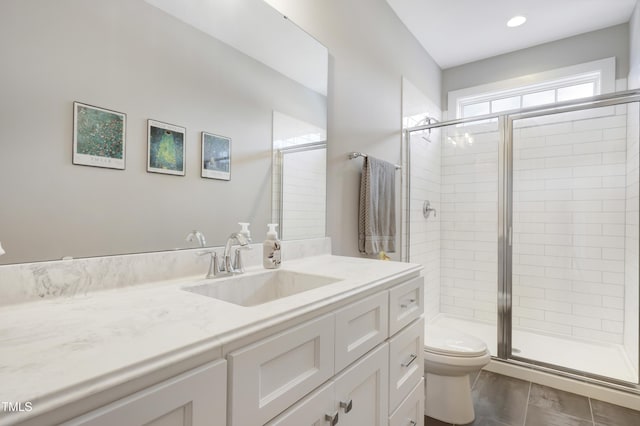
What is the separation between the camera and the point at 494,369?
2357 millimetres

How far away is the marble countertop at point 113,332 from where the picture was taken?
1.34 ft

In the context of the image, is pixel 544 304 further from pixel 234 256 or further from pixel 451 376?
pixel 234 256

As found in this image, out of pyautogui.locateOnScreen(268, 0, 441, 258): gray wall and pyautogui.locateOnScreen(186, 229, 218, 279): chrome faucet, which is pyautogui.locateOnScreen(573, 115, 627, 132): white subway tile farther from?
pyautogui.locateOnScreen(186, 229, 218, 279): chrome faucet

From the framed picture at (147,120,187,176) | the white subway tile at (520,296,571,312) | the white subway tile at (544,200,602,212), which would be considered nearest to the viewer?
the framed picture at (147,120,187,176)

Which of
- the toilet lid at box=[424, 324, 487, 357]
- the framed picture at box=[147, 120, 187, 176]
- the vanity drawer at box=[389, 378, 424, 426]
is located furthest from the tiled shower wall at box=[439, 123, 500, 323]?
the framed picture at box=[147, 120, 187, 176]

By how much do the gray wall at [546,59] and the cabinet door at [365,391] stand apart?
122 inches

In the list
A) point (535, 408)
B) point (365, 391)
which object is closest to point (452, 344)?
point (535, 408)

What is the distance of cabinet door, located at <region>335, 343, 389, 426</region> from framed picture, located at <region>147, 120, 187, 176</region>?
0.81 meters

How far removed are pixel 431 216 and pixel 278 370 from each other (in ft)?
8.70

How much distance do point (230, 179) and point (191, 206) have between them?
0.20 meters

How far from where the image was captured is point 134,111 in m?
0.96

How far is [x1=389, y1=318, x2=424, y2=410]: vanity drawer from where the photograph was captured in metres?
1.09

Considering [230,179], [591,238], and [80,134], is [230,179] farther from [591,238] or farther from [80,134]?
[591,238]

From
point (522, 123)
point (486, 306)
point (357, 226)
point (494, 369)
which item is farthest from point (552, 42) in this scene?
point (494, 369)
